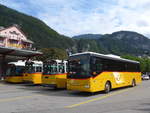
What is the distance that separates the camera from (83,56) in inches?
529

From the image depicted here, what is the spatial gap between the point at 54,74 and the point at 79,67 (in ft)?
12.8

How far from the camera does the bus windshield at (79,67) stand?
13.1 m

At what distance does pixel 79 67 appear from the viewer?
13.4 meters

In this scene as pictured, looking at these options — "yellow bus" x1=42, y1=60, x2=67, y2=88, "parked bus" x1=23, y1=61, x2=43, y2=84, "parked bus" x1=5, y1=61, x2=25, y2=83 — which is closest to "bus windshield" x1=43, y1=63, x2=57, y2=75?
"yellow bus" x1=42, y1=60, x2=67, y2=88

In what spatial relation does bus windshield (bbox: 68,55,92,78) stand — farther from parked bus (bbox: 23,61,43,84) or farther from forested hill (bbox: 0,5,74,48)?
forested hill (bbox: 0,5,74,48)

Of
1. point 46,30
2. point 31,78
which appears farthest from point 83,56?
point 46,30

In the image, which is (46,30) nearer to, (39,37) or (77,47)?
(39,37)

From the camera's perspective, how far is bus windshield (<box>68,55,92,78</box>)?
1312 cm

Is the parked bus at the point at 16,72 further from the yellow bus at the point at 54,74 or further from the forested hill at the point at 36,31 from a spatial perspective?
the forested hill at the point at 36,31

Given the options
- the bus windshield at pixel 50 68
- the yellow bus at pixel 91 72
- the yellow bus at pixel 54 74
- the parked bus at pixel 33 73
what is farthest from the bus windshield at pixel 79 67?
the parked bus at pixel 33 73

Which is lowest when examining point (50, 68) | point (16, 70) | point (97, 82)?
point (97, 82)

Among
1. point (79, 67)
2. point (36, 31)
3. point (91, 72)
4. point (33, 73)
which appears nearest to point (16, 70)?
point (33, 73)

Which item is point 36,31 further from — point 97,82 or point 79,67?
point 97,82

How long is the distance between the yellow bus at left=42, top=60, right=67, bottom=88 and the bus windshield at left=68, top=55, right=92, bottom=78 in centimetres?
294
